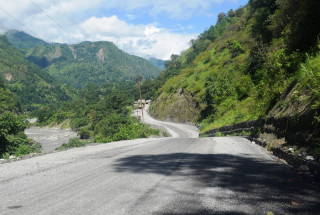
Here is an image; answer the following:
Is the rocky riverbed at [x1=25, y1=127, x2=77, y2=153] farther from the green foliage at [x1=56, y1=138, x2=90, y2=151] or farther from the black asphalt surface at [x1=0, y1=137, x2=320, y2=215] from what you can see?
the black asphalt surface at [x1=0, y1=137, x2=320, y2=215]

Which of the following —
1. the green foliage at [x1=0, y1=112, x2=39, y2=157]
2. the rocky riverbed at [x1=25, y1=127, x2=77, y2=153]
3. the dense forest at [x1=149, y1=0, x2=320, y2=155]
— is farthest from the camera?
the rocky riverbed at [x1=25, y1=127, x2=77, y2=153]

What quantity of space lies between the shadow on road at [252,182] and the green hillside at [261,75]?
2357 mm

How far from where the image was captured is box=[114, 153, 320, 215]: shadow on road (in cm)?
350

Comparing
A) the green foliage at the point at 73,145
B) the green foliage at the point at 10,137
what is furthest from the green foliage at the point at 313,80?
the green foliage at the point at 10,137

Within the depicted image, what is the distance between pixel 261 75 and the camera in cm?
2600

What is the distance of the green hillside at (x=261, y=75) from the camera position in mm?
9961

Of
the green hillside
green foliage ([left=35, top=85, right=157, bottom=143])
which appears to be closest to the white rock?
the green hillside

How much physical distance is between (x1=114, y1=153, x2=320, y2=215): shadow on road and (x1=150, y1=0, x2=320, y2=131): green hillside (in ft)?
7.73

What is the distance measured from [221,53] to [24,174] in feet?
203

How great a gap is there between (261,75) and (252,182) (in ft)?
77.9

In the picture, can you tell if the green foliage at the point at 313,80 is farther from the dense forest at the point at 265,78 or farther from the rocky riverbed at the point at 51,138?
the rocky riverbed at the point at 51,138

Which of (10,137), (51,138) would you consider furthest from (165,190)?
(51,138)

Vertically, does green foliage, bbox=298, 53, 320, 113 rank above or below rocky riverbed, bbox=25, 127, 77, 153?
above

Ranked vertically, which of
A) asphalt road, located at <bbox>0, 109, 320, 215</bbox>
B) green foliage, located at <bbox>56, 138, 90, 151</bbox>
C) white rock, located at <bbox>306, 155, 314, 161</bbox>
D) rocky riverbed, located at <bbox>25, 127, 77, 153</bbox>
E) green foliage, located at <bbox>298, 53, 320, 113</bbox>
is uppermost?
green foliage, located at <bbox>298, 53, 320, 113</bbox>
